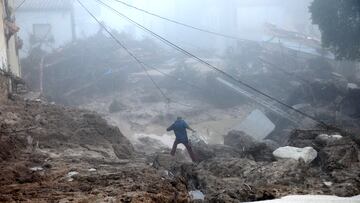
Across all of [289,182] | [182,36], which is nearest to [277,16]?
[182,36]

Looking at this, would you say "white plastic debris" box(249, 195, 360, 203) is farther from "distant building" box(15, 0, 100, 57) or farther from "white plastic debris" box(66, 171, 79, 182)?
"distant building" box(15, 0, 100, 57)

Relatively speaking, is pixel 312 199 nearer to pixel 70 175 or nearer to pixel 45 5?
pixel 70 175

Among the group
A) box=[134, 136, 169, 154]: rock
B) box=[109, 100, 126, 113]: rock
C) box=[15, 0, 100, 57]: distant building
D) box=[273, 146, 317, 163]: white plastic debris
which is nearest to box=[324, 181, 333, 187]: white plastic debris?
box=[273, 146, 317, 163]: white plastic debris

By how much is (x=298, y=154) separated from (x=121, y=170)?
415 centimetres

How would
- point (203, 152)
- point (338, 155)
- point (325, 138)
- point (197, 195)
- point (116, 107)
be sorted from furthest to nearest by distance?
point (116, 107) → point (203, 152) → point (325, 138) → point (338, 155) → point (197, 195)

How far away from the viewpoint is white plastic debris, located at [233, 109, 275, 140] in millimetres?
16594

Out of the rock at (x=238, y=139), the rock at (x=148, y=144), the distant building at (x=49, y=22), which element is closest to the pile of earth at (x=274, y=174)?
the rock at (x=238, y=139)

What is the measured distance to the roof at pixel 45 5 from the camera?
33.4 m

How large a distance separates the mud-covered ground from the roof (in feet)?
76.0

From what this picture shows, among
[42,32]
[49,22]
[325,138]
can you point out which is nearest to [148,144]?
[325,138]

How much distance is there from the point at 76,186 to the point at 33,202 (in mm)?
894

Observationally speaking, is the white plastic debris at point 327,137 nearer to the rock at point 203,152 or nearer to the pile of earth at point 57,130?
the rock at point 203,152

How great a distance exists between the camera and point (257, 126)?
55.1 ft

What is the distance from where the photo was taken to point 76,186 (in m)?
6.82
